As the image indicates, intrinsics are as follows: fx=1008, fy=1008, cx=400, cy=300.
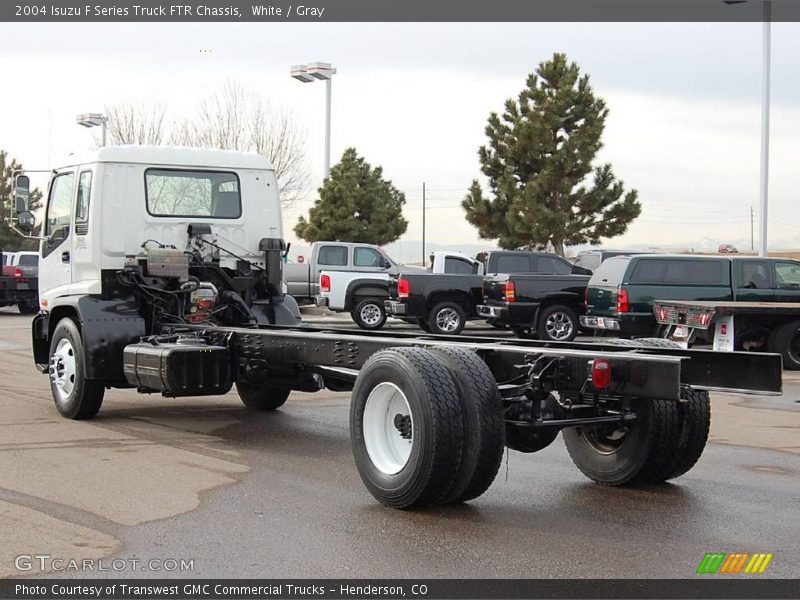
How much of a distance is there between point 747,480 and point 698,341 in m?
9.77

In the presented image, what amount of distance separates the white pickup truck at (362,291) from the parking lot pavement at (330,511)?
14696 mm

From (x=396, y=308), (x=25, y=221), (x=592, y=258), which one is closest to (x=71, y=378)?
(x=25, y=221)

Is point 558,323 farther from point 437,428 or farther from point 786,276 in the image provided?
point 437,428

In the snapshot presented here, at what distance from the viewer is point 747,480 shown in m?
7.48

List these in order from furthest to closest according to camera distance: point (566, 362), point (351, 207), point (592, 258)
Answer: point (351, 207), point (592, 258), point (566, 362)

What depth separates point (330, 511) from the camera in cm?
635

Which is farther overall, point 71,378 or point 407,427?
point 71,378

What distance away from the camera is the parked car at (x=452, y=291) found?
73.1 ft

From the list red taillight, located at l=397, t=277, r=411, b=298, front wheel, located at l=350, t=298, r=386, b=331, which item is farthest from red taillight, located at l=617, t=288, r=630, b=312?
front wheel, located at l=350, t=298, r=386, b=331

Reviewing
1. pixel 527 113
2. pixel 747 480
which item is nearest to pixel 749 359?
pixel 747 480

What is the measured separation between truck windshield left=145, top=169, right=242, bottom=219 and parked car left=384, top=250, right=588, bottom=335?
11.5 metres

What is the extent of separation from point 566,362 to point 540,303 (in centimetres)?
1479

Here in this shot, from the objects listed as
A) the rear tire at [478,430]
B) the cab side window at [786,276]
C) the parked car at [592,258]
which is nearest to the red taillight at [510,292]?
the parked car at [592,258]

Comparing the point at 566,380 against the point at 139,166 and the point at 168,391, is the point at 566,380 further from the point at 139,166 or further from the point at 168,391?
the point at 139,166
